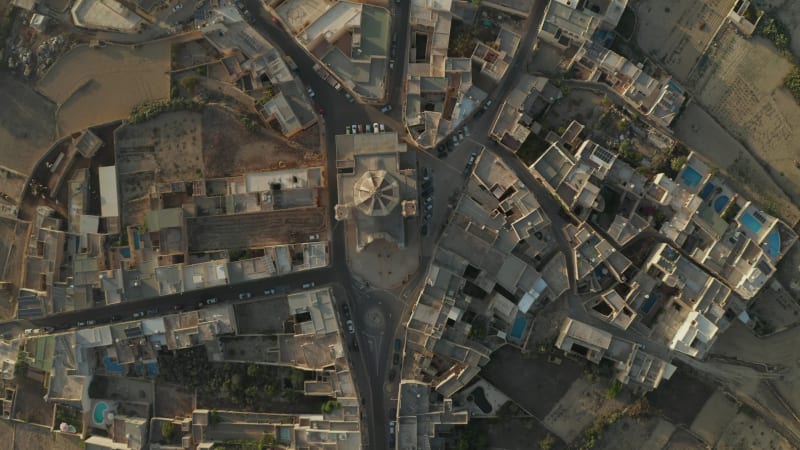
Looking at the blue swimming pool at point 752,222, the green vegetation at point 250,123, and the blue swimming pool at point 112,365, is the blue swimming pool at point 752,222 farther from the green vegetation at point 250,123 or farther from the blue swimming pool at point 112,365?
the blue swimming pool at point 112,365

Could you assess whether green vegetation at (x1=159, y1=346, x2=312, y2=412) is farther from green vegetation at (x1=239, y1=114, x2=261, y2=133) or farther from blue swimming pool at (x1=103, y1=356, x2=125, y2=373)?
green vegetation at (x1=239, y1=114, x2=261, y2=133)

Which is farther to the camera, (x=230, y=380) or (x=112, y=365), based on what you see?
(x=112, y=365)

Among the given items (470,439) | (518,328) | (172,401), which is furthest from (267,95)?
(470,439)

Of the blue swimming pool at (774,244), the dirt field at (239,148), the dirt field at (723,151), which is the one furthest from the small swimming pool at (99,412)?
the blue swimming pool at (774,244)

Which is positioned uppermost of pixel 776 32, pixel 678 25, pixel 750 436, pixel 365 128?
pixel 776 32

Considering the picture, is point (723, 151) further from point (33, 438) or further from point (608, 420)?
point (33, 438)

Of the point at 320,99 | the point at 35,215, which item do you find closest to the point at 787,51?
the point at 320,99

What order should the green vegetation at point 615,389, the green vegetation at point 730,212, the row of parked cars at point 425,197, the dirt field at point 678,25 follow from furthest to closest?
the dirt field at point 678,25 < the green vegetation at point 730,212 < the row of parked cars at point 425,197 < the green vegetation at point 615,389

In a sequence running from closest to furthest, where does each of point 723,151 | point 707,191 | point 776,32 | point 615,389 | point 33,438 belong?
point 615,389 < point 707,191 < point 776,32 < point 723,151 < point 33,438
